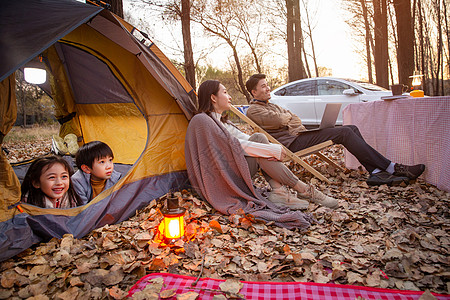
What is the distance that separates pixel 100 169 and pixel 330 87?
249 inches

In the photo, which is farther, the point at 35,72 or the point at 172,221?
the point at 35,72

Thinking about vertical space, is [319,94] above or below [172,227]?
above

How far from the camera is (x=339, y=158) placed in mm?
5188

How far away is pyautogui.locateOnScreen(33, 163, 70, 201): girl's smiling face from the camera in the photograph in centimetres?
230

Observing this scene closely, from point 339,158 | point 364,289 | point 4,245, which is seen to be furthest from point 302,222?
point 339,158

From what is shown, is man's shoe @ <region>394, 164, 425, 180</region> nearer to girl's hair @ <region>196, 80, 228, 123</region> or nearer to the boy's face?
girl's hair @ <region>196, 80, 228, 123</region>

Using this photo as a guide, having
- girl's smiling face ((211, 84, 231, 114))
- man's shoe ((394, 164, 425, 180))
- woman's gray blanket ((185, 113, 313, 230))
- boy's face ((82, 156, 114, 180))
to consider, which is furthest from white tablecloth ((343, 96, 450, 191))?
boy's face ((82, 156, 114, 180))

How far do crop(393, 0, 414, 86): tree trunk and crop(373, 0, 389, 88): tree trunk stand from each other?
2871 millimetres

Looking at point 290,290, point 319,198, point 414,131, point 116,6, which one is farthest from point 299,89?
point 290,290

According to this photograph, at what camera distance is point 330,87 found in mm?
7410

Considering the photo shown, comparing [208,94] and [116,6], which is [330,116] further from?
[116,6]

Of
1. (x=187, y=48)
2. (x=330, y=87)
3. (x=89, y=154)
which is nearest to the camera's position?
(x=89, y=154)

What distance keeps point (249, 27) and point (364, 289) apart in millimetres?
15707

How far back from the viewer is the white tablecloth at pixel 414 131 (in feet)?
9.41
